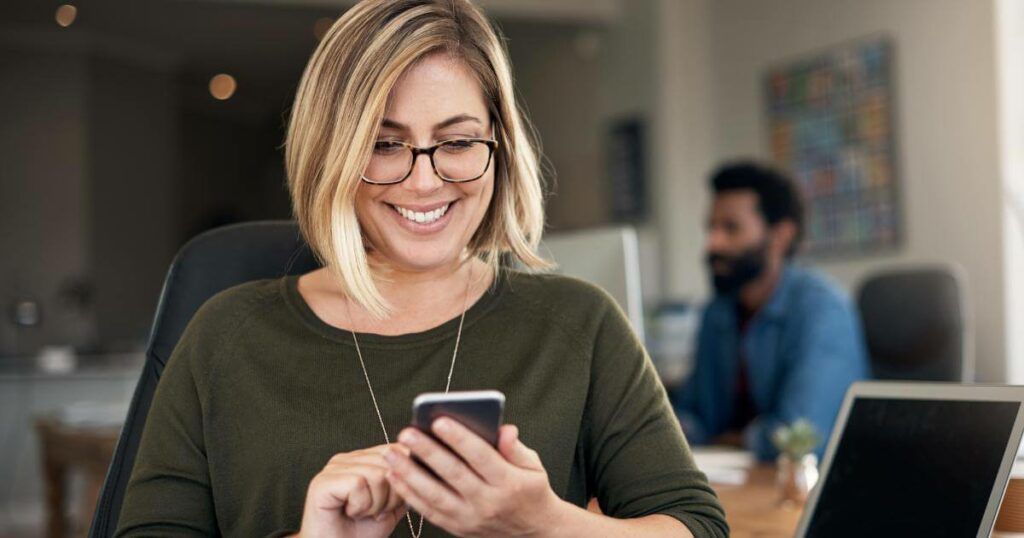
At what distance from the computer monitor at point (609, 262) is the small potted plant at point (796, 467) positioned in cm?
31

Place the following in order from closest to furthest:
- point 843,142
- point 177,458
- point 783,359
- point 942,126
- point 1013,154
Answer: point 177,458 < point 783,359 < point 1013,154 < point 942,126 < point 843,142

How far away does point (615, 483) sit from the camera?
1214mm

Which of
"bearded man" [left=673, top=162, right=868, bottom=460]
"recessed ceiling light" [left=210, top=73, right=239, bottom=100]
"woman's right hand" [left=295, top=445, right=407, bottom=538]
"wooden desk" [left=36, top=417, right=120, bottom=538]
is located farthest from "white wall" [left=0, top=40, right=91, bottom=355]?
"woman's right hand" [left=295, top=445, right=407, bottom=538]

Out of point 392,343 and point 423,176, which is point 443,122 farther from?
point 392,343

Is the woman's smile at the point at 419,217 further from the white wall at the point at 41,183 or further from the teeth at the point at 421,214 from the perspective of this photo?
the white wall at the point at 41,183

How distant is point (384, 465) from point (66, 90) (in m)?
7.40

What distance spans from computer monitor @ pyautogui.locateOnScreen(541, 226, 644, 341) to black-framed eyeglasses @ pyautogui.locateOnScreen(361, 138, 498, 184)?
23.3 inches

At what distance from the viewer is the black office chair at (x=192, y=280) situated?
4.39 feet

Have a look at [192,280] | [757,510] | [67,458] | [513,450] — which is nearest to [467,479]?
[513,450]

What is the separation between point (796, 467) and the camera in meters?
1.82

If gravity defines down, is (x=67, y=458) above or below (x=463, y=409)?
below

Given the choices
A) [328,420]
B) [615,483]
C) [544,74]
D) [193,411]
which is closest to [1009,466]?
[615,483]

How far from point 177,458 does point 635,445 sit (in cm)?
49

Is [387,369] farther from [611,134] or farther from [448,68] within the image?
[611,134]
